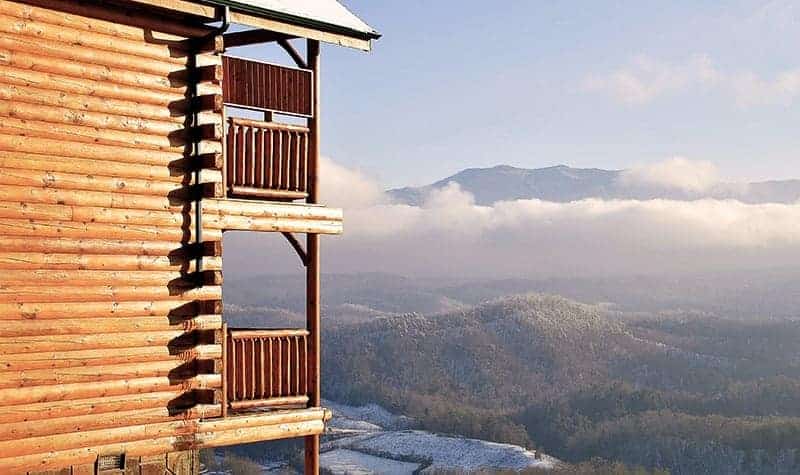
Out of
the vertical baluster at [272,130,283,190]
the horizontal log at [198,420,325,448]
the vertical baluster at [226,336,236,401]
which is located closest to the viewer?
the horizontal log at [198,420,325,448]

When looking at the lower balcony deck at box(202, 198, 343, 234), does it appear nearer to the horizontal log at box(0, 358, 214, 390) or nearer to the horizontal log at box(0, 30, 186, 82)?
the horizontal log at box(0, 30, 186, 82)

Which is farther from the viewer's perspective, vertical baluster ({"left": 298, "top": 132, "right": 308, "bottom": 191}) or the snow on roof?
vertical baluster ({"left": 298, "top": 132, "right": 308, "bottom": 191})

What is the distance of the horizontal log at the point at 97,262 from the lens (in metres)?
15.3

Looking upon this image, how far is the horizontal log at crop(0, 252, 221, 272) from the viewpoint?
15289mm

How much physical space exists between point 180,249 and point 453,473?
156m

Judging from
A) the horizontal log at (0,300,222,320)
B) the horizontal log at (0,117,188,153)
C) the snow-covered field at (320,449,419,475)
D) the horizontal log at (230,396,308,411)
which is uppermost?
the horizontal log at (0,117,188,153)

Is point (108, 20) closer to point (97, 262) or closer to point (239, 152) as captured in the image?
point (239, 152)

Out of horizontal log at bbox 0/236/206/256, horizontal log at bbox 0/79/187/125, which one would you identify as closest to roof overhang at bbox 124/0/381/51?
horizontal log at bbox 0/79/187/125

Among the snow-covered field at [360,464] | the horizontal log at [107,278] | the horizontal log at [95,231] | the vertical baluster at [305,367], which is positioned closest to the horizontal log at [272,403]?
the vertical baluster at [305,367]

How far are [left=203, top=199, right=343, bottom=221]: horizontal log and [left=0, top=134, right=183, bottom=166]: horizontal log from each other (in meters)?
1.03

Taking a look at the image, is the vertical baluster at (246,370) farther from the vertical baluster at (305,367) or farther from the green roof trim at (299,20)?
the green roof trim at (299,20)

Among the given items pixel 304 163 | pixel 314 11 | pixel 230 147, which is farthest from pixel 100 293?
pixel 314 11

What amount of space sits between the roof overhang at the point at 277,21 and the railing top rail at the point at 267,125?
153 cm

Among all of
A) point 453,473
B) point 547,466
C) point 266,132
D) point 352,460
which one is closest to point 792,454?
point 547,466
